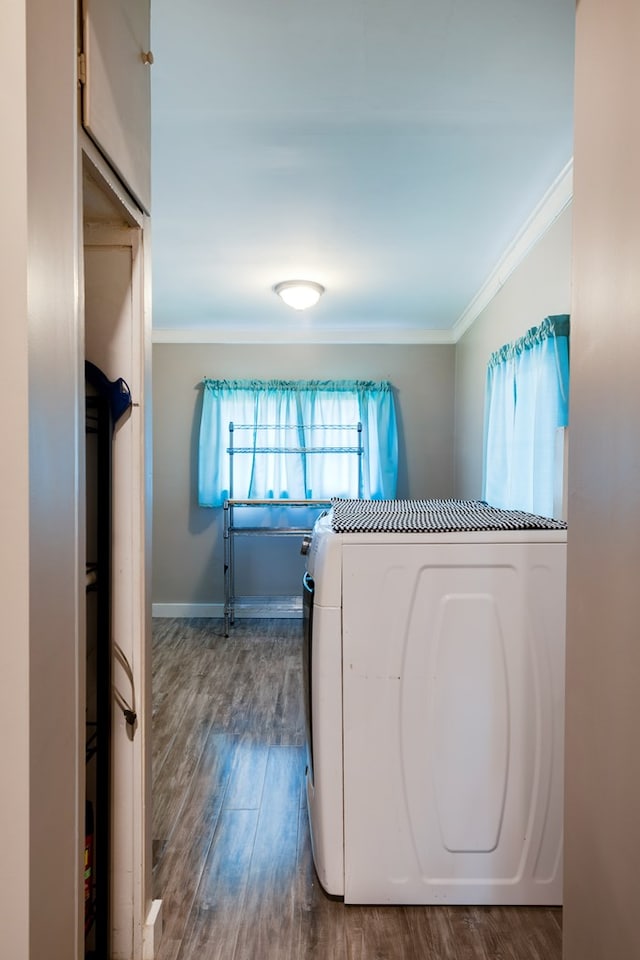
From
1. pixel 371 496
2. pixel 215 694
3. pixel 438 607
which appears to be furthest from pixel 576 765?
pixel 371 496

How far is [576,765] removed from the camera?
96cm

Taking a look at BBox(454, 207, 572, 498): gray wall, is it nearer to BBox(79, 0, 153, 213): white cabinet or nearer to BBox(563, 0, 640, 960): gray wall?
BBox(563, 0, 640, 960): gray wall

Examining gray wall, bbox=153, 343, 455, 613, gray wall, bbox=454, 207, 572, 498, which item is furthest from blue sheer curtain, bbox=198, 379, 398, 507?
gray wall, bbox=454, 207, 572, 498

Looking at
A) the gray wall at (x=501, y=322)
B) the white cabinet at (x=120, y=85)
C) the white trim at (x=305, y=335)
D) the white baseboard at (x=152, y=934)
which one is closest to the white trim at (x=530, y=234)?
the gray wall at (x=501, y=322)

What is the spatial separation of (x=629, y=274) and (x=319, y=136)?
5.11 feet

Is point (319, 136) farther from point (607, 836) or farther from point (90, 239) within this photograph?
point (607, 836)

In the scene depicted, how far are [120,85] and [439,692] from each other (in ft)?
5.42

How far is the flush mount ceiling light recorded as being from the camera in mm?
3504

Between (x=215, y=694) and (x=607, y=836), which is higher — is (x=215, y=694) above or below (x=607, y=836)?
below

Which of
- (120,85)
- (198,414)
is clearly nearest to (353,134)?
(120,85)

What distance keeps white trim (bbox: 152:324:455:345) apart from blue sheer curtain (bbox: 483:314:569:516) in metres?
1.50

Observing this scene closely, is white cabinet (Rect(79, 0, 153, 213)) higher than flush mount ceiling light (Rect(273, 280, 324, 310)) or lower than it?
lower

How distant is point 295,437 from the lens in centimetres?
491

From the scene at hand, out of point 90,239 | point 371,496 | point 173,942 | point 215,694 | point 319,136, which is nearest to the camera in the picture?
point 90,239
